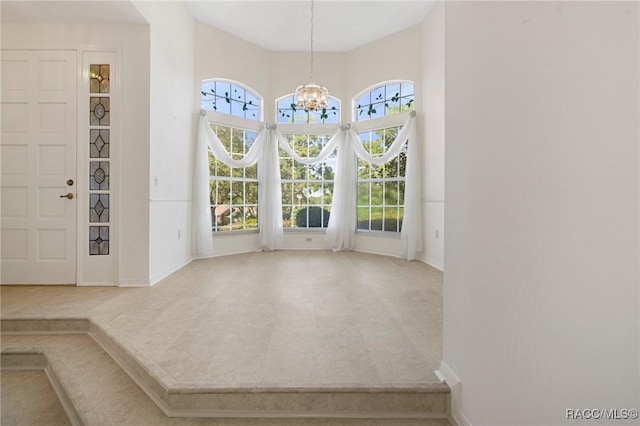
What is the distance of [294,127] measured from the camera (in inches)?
260

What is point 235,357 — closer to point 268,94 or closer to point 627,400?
point 627,400

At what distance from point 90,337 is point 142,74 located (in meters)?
2.72

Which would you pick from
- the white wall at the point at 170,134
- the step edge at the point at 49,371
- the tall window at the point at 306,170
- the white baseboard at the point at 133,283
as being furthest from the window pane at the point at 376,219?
the step edge at the point at 49,371

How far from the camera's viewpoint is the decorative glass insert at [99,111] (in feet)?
12.1

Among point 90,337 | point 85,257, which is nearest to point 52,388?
point 90,337

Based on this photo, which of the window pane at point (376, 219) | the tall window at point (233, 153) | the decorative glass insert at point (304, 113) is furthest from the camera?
the decorative glass insert at point (304, 113)

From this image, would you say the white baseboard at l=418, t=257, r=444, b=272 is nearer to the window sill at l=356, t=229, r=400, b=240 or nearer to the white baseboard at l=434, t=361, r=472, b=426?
the window sill at l=356, t=229, r=400, b=240

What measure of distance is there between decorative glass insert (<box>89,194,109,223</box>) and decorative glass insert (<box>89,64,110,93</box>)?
3.87 ft

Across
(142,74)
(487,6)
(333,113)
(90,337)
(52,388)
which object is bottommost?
(52,388)

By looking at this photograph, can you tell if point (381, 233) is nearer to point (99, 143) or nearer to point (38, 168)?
point (99, 143)

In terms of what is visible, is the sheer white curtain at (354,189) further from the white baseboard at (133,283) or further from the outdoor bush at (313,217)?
the white baseboard at (133,283)

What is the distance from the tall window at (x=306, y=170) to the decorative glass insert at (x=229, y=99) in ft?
1.69

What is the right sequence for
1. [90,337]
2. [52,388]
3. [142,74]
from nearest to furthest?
[52,388] < [90,337] < [142,74]

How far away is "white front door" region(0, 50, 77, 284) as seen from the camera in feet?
12.0
